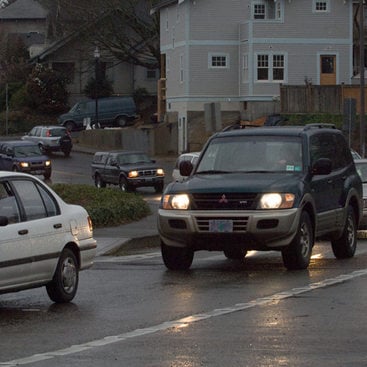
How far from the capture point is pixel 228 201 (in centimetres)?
1683

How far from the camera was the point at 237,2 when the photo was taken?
66.6 m

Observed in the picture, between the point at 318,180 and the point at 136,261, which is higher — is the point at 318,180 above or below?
above

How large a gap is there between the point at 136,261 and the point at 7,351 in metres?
9.22

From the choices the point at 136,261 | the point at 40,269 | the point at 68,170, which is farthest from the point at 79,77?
the point at 40,269

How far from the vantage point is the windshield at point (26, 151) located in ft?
177

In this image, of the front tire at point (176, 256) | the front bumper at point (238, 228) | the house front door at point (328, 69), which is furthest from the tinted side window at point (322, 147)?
the house front door at point (328, 69)

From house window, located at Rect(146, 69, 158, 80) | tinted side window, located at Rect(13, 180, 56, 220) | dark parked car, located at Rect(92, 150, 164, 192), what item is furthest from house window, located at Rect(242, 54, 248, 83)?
tinted side window, located at Rect(13, 180, 56, 220)

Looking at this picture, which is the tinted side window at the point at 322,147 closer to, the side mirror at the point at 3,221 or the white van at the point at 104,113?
the side mirror at the point at 3,221

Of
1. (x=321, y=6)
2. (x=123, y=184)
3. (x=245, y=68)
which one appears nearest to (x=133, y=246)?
(x=123, y=184)

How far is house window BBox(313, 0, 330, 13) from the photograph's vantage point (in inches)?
2596

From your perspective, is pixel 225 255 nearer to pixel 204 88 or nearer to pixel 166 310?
pixel 166 310

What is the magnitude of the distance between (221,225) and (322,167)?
1.96 meters

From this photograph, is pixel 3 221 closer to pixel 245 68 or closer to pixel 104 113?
pixel 245 68

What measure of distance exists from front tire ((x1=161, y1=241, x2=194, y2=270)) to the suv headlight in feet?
4.62
